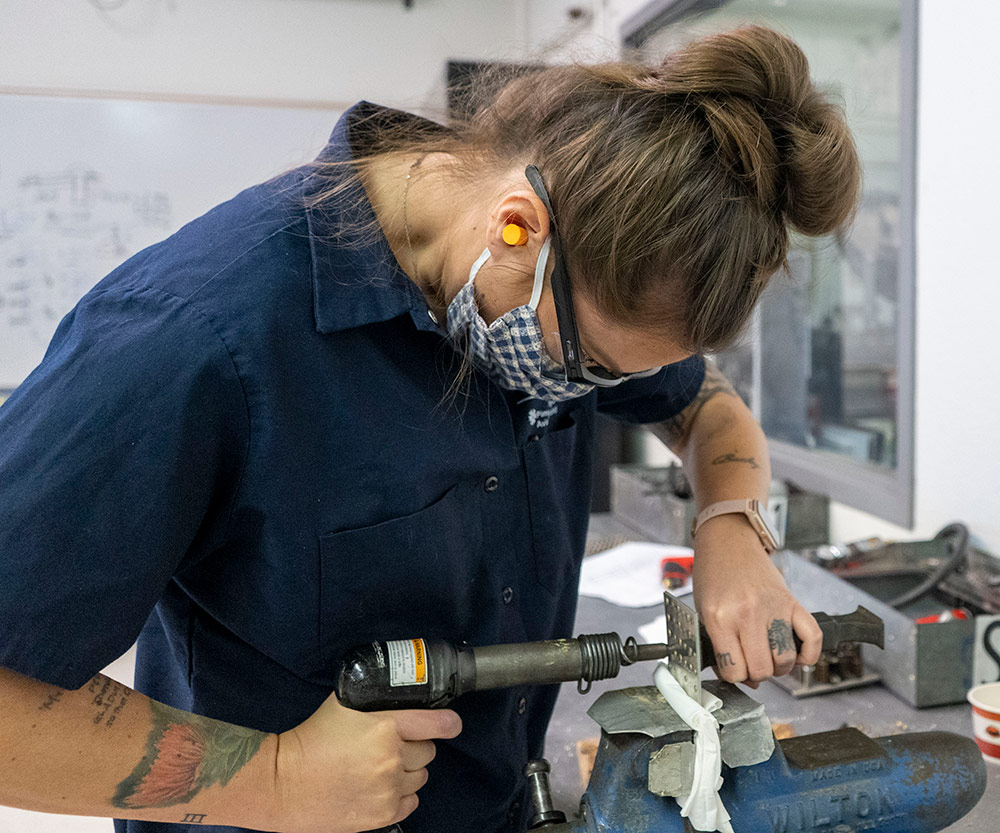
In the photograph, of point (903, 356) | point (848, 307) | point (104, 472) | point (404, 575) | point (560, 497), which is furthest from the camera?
point (848, 307)

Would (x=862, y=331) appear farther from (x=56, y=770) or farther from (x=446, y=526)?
(x=56, y=770)

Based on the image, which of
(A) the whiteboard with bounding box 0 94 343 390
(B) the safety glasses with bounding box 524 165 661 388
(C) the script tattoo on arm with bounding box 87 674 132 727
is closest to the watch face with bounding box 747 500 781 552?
Answer: (B) the safety glasses with bounding box 524 165 661 388

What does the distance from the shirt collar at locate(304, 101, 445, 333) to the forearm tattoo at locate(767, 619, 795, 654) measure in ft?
1.71

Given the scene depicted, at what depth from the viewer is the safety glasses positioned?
0.76 m

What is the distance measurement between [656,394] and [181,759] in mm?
775

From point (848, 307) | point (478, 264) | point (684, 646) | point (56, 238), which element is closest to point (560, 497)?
point (684, 646)

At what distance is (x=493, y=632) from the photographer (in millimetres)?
944

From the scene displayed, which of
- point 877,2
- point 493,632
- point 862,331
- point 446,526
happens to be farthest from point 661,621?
point 877,2

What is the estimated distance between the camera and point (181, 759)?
28.6 inches

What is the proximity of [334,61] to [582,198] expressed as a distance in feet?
11.2

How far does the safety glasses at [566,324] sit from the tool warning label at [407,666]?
0.32 meters

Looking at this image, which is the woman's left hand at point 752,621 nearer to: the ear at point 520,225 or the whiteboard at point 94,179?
the ear at point 520,225

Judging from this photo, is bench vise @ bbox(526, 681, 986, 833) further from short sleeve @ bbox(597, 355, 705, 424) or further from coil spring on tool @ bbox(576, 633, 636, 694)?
short sleeve @ bbox(597, 355, 705, 424)

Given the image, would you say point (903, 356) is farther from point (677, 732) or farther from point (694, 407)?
point (677, 732)
